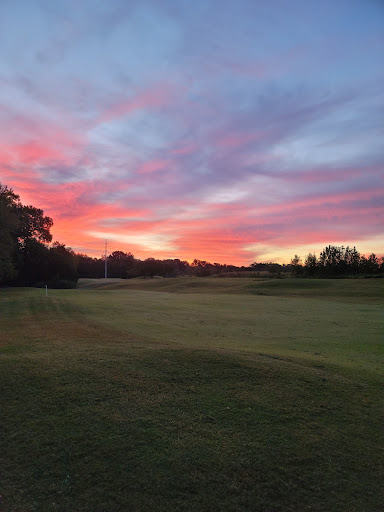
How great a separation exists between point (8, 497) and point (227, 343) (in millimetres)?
8097

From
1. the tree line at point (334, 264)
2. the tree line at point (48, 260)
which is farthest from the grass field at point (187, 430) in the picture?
the tree line at point (334, 264)

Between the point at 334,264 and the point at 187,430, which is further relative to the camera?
the point at 334,264

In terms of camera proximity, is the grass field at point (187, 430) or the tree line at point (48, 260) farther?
the tree line at point (48, 260)

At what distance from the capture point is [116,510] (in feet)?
11.8

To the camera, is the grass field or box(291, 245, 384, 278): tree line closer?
the grass field

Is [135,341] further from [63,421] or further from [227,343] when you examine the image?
[63,421]

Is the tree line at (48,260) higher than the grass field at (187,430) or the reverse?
higher

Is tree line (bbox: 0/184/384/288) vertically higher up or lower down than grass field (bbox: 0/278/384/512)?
higher up

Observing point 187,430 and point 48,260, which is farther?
point 48,260

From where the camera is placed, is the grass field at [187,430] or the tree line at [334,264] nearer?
the grass field at [187,430]

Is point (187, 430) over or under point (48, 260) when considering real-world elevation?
under

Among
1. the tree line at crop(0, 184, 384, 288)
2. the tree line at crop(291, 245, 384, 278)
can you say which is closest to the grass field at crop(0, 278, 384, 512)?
the tree line at crop(0, 184, 384, 288)

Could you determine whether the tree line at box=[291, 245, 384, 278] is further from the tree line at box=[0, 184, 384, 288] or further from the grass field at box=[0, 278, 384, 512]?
the grass field at box=[0, 278, 384, 512]

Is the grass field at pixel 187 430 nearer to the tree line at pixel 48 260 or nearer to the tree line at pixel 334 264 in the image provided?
the tree line at pixel 48 260
